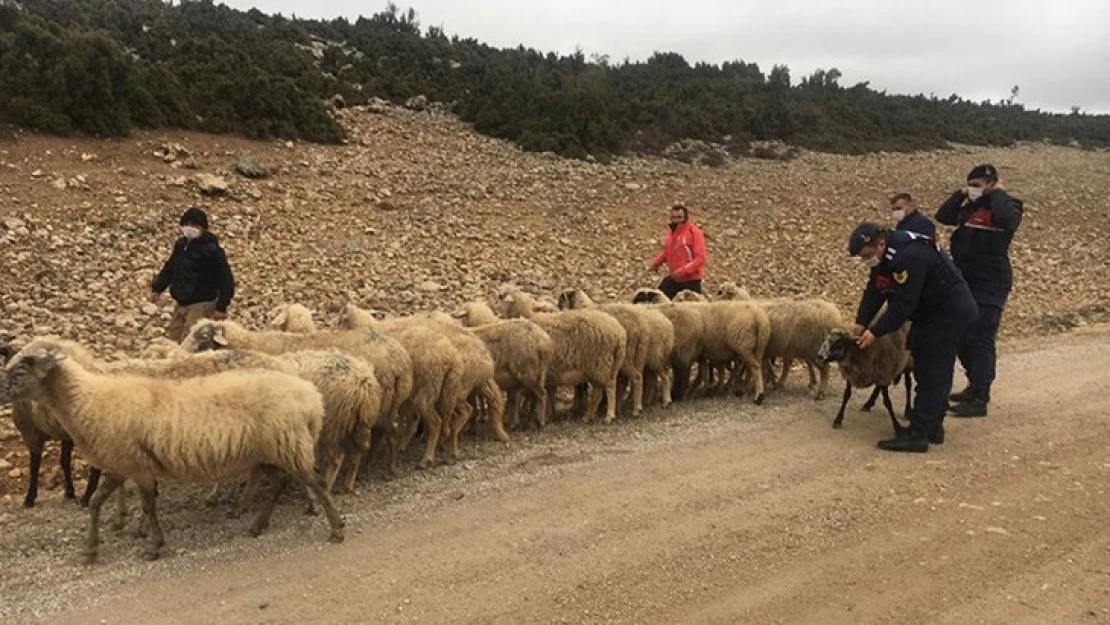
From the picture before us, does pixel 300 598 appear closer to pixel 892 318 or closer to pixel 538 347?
pixel 538 347

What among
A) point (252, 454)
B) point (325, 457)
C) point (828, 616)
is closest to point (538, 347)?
point (325, 457)

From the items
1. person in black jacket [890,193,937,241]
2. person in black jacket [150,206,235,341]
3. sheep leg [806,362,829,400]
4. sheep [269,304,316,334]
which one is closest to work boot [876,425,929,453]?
sheep leg [806,362,829,400]

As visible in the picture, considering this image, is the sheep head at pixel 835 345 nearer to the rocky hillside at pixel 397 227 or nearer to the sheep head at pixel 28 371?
the rocky hillside at pixel 397 227

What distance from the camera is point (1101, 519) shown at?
660cm

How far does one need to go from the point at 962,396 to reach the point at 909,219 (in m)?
2.24

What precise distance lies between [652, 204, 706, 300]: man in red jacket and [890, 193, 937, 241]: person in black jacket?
109 inches

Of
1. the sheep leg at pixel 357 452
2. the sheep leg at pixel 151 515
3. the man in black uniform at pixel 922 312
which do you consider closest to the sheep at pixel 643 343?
the man in black uniform at pixel 922 312

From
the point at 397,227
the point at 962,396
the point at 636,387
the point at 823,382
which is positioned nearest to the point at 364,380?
the point at 636,387

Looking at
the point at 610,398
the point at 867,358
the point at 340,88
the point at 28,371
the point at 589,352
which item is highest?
the point at 340,88

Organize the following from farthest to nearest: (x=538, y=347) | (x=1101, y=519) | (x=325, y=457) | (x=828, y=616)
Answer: (x=538, y=347) → (x=325, y=457) → (x=1101, y=519) → (x=828, y=616)

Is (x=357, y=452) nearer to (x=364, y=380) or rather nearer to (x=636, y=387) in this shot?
(x=364, y=380)

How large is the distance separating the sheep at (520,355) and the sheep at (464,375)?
0.69 feet

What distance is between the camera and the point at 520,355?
8906mm

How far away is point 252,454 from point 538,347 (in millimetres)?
3657
